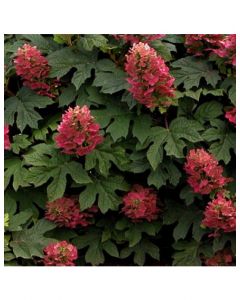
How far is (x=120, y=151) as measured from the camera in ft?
9.42

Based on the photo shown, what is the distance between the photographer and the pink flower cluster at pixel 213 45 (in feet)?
9.40

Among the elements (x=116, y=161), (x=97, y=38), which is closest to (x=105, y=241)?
(x=116, y=161)

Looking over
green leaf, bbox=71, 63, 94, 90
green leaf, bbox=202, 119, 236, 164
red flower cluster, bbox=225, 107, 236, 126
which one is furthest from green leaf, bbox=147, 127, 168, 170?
green leaf, bbox=71, 63, 94, 90

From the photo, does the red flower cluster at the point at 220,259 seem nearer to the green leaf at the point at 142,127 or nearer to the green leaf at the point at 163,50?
the green leaf at the point at 142,127

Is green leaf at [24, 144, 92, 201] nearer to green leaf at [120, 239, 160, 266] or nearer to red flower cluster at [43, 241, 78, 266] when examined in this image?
red flower cluster at [43, 241, 78, 266]

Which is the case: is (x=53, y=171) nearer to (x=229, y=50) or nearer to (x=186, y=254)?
(x=186, y=254)

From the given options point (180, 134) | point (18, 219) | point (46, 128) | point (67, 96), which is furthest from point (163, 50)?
point (18, 219)

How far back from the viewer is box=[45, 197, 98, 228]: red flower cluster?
291cm

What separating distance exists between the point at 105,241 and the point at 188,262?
1.67ft

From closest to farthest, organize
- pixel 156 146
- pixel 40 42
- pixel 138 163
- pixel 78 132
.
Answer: pixel 78 132 → pixel 156 146 → pixel 138 163 → pixel 40 42

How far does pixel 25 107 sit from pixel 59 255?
91 cm

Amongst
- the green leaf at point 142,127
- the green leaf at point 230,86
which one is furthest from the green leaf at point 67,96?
the green leaf at point 230,86

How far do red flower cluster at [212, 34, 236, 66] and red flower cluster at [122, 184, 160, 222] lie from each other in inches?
34.8

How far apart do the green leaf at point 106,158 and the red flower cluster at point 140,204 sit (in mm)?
168
